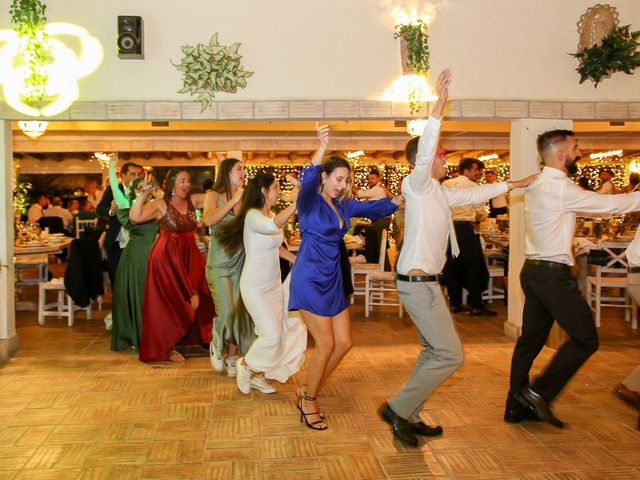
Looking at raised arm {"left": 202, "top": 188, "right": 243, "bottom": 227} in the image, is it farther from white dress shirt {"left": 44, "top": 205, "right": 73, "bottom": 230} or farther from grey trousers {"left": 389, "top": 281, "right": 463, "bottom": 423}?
white dress shirt {"left": 44, "top": 205, "right": 73, "bottom": 230}

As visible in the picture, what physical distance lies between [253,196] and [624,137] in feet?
39.6

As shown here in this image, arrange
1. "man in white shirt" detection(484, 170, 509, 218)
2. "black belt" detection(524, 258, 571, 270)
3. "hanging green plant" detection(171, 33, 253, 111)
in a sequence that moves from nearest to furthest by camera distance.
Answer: "black belt" detection(524, 258, 571, 270) < "hanging green plant" detection(171, 33, 253, 111) < "man in white shirt" detection(484, 170, 509, 218)

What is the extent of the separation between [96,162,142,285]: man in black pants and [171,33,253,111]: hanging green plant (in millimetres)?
1376

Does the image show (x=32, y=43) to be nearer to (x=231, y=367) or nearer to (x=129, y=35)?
(x=129, y=35)

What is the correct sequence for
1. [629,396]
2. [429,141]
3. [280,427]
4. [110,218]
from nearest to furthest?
[429,141] → [280,427] → [629,396] → [110,218]

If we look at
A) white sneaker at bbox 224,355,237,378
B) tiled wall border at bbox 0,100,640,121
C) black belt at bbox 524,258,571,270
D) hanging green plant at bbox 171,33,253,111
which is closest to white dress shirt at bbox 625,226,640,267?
black belt at bbox 524,258,571,270

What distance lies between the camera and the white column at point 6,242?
5.65 m

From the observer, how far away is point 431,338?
137 inches

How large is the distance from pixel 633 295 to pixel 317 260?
1.93 metres

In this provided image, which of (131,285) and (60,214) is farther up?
(60,214)

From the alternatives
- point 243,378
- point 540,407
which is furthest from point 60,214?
point 540,407

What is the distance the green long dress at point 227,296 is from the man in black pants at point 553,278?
6.83 feet

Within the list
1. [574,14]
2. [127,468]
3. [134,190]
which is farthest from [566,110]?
[127,468]

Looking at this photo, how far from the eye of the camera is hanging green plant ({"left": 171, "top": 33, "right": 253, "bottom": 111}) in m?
5.55
